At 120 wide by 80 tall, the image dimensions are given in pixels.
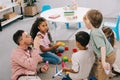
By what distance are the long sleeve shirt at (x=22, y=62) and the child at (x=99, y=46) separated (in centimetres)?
68

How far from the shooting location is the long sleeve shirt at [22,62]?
2.19m

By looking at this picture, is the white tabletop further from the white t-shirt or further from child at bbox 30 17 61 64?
the white t-shirt

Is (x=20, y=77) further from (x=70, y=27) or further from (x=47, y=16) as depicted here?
(x=70, y=27)

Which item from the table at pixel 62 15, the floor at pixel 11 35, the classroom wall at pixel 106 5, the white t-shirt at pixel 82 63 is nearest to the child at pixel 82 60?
the white t-shirt at pixel 82 63

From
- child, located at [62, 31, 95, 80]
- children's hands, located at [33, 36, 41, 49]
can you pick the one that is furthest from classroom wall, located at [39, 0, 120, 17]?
child, located at [62, 31, 95, 80]

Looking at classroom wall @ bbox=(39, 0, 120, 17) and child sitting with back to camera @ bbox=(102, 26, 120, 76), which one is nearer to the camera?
child sitting with back to camera @ bbox=(102, 26, 120, 76)

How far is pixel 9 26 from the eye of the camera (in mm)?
4844

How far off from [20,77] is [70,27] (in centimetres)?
255

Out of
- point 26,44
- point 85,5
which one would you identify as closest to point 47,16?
point 26,44

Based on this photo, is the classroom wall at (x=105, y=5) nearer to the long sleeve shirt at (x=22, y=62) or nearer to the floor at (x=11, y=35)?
the floor at (x=11, y=35)

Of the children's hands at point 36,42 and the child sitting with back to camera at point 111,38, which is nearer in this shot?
the child sitting with back to camera at point 111,38

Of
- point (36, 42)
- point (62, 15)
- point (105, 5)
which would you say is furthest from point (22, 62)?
point (105, 5)

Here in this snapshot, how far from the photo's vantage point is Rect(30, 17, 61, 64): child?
277 centimetres

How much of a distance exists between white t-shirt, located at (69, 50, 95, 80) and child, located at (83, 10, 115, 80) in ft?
0.29
